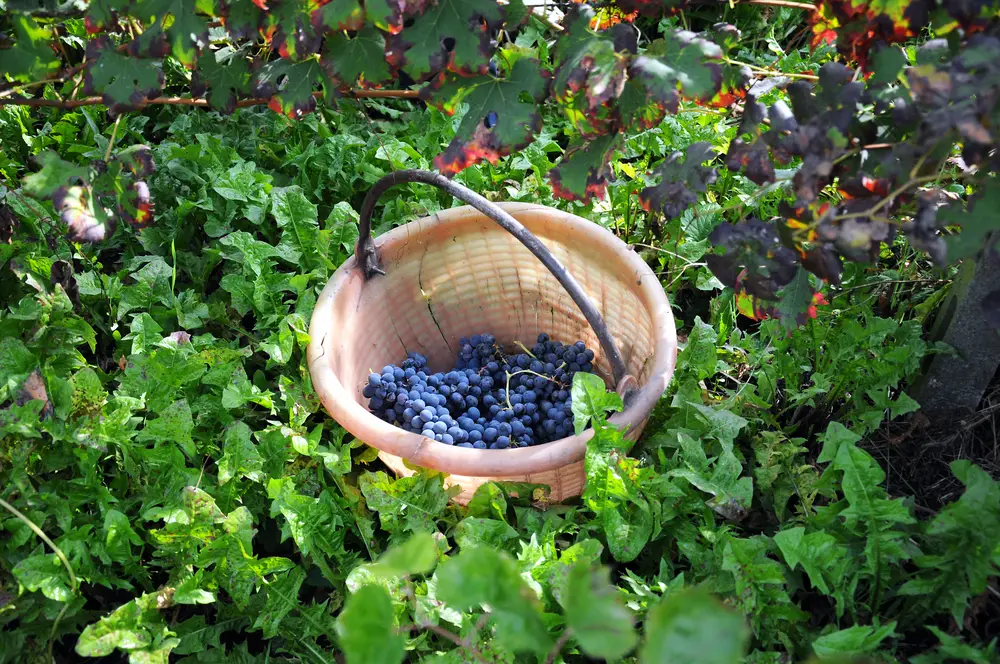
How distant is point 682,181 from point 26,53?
43.4 inches

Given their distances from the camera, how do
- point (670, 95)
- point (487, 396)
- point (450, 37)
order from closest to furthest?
point (670, 95) < point (450, 37) < point (487, 396)

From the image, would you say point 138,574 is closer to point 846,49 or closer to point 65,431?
point 65,431

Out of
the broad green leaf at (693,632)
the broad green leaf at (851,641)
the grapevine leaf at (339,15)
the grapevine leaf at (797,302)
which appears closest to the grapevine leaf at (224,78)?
the grapevine leaf at (339,15)

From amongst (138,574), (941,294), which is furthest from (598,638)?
(941,294)

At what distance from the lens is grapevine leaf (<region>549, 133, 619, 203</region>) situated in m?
1.35

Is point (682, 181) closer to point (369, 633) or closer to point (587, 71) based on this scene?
point (587, 71)

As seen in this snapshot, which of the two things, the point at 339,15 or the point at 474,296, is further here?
the point at 474,296

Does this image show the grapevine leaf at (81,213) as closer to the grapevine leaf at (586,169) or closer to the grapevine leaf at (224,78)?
the grapevine leaf at (224,78)

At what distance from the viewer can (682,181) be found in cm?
134

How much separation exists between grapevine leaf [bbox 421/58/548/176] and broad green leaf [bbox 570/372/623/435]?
0.45 metres

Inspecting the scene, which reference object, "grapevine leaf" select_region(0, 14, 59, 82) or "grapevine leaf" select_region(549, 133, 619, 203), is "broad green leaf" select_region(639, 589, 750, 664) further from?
"grapevine leaf" select_region(0, 14, 59, 82)

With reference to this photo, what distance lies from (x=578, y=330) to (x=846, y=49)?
0.96 meters

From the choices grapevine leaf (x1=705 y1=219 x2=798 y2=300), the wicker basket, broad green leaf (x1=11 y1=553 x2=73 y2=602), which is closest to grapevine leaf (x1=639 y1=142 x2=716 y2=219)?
grapevine leaf (x1=705 y1=219 x2=798 y2=300)

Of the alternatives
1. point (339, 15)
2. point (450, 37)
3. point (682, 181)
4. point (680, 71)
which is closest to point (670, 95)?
point (680, 71)
